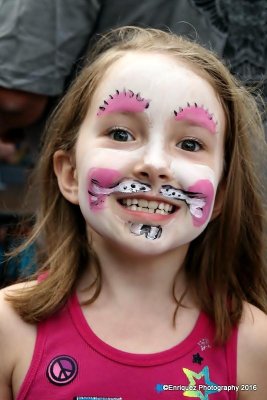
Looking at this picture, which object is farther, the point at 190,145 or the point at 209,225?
the point at 209,225

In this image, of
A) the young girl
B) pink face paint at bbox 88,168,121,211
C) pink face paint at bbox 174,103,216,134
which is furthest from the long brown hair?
pink face paint at bbox 88,168,121,211

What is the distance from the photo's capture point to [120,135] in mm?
1843

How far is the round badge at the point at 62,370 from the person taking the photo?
70.7 inches

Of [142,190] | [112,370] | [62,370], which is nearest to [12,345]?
[62,370]

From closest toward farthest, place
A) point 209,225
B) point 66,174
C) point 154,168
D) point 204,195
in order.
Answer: point 154,168, point 204,195, point 66,174, point 209,225

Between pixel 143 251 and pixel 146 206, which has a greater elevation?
pixel 146 206

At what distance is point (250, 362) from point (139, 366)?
0.32 meters

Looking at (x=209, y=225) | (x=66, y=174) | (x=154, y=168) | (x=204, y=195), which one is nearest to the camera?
(x=154, y=168)

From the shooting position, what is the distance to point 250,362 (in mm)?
1907

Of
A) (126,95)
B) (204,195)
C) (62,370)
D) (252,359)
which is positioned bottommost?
(62,370)

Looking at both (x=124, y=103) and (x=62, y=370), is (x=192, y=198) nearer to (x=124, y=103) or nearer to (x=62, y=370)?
(x=124, y=103)

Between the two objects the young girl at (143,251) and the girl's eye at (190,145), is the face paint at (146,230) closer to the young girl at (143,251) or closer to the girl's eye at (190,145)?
the young girl at (143,251)

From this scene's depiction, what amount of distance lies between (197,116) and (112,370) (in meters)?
0.70

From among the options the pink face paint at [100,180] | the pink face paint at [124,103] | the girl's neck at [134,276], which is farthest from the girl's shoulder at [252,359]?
the pink face paint at [124,103]
